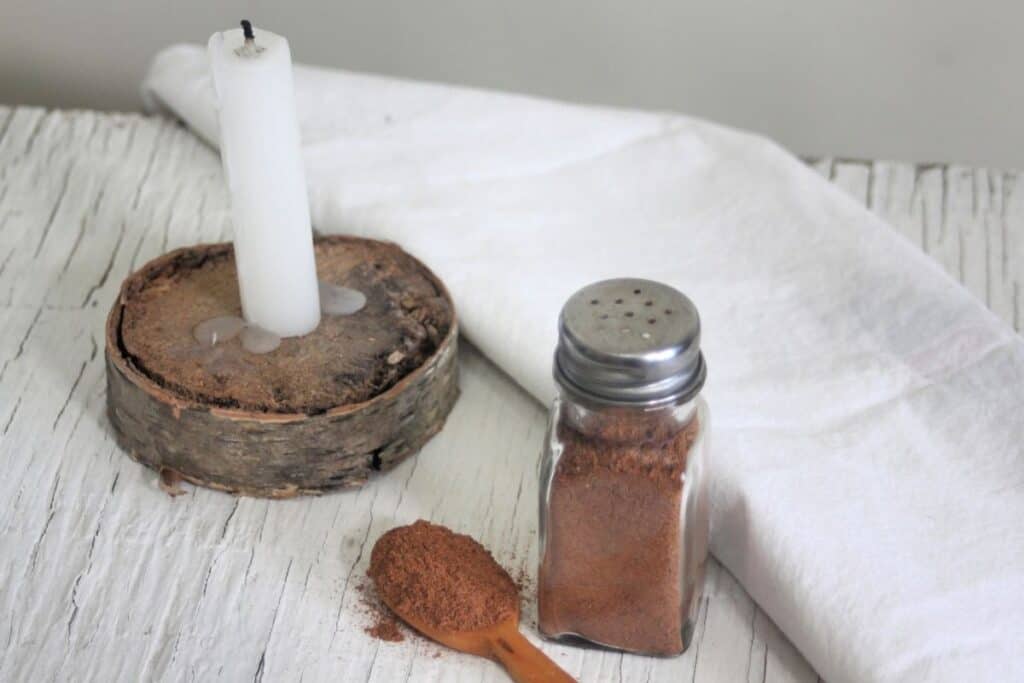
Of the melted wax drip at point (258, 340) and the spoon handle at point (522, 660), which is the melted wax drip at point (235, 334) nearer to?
the melted wax drip at point (258, 340)

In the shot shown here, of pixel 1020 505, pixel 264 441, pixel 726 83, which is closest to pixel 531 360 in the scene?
pixel 264 441

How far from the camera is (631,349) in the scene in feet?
2.19

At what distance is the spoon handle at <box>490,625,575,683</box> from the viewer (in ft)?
2.35

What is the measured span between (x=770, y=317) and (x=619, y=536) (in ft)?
0.92

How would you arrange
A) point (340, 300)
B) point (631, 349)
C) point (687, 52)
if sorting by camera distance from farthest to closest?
point (687, 52), point (340, 300), point (631, 349)

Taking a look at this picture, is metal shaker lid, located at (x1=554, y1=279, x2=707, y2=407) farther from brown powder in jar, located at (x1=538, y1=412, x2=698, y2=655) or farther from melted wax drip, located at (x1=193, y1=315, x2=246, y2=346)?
melted wax drip, located at (x1=193, y1=315, x2=246, y2=346)

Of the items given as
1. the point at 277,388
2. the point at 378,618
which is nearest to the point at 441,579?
the point at 378,618

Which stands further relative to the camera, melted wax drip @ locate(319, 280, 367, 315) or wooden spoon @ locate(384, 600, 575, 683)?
melted wax drip @ locate(319, 280, 367, 315)

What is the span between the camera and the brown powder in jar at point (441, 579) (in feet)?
2.44

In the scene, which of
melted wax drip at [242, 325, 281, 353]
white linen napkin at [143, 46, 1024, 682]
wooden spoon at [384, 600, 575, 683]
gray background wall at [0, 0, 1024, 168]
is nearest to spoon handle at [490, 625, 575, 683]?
wooden spoon at [384, 600, 575, 683]

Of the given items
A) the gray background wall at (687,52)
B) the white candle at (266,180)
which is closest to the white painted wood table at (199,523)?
the white candle at (266,180)

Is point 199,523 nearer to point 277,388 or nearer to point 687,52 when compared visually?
point 277,388

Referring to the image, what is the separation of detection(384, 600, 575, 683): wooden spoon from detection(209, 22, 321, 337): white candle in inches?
8.5

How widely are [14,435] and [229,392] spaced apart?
7.2 inches
